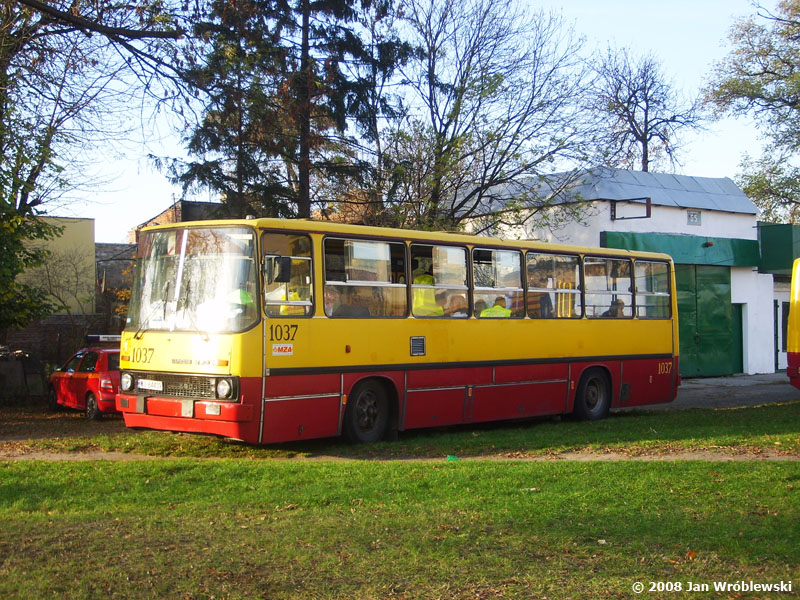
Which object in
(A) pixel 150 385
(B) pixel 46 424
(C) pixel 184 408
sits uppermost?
(A) pixel 150 385

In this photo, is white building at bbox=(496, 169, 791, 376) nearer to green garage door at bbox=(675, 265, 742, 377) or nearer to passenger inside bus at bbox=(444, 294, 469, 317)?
green garage door at bbox=(675, 265, 742, 377)

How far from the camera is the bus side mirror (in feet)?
36.4

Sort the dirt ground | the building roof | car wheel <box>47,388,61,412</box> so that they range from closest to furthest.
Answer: the dirt ground < car wheel <box>47,388,61,412</box> < the building roof

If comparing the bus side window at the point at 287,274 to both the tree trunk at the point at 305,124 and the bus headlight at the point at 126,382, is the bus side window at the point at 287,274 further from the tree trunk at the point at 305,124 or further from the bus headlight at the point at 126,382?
the tree trunk at the point at 305,124

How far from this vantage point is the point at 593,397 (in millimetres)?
17000

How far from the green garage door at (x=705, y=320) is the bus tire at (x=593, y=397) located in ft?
43.9

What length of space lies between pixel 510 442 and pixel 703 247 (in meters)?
19.5

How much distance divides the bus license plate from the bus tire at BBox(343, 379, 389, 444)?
250 cm

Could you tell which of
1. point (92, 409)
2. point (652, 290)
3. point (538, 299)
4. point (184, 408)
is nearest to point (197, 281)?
point (184, 408)

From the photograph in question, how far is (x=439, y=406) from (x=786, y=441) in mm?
4940

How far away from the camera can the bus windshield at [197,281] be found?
11266 millimetres

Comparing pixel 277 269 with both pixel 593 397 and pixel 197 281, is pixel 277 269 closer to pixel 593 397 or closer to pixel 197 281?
pixel 197 281

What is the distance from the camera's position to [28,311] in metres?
18.2

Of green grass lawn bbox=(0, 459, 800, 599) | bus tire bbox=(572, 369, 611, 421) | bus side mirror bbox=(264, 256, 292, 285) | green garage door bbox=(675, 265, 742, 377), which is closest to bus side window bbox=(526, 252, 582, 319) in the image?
bus tire bbox=(572, 369, 611, 421)
